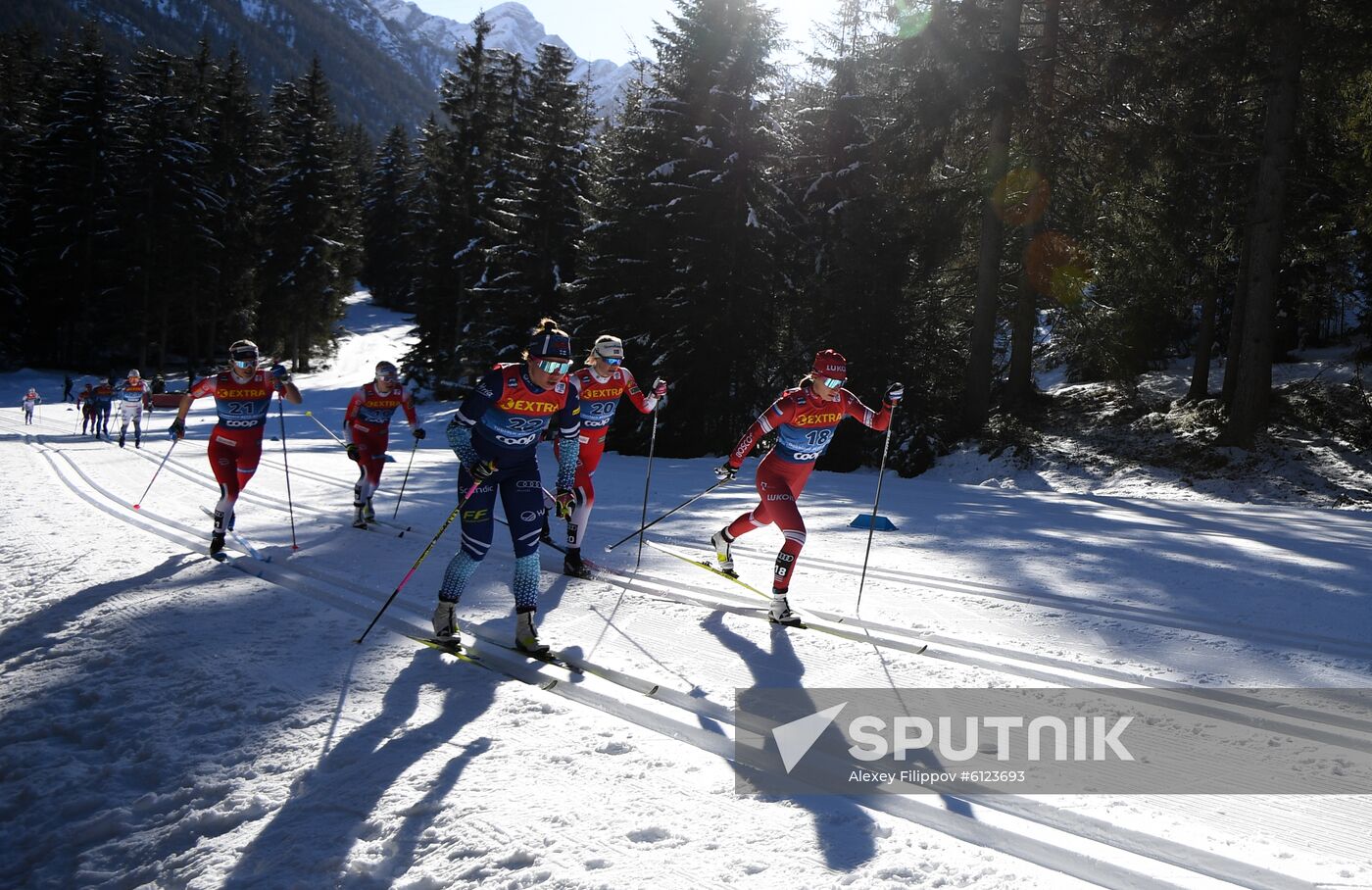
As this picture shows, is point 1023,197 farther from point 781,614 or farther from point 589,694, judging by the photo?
point 589,694

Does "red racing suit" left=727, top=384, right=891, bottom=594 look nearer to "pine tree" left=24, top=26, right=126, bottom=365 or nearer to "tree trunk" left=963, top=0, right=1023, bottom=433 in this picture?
"tree trunk" left=963, top=0, right=1023, bottom=433

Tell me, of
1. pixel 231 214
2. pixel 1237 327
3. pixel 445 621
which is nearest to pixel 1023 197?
pixel 1237 327

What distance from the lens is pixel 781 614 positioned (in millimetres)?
6430

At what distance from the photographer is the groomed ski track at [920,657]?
3.16 metres

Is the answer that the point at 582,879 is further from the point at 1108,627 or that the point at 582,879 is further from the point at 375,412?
the point at 375,412

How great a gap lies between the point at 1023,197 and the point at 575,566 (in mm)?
17477

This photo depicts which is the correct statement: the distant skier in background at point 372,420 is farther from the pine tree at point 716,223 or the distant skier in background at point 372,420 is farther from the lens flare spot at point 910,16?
the lens flare spot at point 910,16

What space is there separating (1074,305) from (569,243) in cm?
1702

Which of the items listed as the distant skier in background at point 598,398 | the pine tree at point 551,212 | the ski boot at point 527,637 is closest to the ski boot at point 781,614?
the ski boot at point 527,637

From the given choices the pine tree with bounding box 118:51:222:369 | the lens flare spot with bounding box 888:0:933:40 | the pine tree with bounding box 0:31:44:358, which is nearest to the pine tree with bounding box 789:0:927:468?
the lens flare spot with bounding box 888:0:933:40

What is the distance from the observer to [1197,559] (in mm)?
8422

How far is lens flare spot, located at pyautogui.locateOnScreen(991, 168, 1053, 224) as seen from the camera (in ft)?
63.2

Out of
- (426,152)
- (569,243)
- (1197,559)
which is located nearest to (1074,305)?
(1197,559)

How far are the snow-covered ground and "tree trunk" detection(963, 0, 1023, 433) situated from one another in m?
9.02
